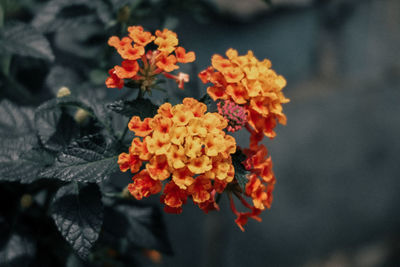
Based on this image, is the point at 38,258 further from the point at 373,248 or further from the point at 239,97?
the point at 373,248

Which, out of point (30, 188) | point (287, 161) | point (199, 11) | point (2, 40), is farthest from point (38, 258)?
point (287, 161)

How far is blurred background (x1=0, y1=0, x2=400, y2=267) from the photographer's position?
1.62 m

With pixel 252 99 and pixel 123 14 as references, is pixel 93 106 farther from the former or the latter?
pixel 252 99

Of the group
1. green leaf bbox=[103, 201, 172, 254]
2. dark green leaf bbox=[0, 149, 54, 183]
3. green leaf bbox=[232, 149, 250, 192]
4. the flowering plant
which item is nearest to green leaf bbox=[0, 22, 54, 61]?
the flowering plant

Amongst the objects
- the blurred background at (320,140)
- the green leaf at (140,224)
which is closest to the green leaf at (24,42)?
the green leaf at (140,224)

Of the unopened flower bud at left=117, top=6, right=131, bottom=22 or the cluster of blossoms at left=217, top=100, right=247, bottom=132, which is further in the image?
the unopened flower bud at left=117, top=6, right=131, bottom=22

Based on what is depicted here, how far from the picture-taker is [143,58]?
678 millimetres

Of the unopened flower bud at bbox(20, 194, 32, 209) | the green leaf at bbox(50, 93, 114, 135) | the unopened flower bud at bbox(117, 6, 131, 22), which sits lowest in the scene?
the unopened flower bud at bbox(20, 194, 32, 209)

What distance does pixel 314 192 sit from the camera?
180cm

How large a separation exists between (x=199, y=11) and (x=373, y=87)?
1170 millimetres

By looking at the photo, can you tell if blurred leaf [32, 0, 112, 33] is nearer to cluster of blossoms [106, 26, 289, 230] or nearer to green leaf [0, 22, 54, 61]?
green leaf [0, 22, 54, 61]

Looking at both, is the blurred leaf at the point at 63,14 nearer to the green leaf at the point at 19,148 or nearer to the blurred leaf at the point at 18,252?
the green leaf at the point at 19,148

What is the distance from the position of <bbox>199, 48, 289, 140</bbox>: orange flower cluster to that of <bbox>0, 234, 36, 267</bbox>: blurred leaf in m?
0.49

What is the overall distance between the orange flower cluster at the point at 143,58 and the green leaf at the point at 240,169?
0.57 feet
